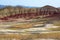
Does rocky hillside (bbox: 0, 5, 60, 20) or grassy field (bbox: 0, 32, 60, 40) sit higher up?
rocky hillside (bbox: 0, 5, 60, 20)

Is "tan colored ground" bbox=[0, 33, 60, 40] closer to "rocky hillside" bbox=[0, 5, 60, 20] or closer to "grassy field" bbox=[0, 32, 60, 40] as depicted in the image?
"grassy field" bbox=[0, 32, 60, 40]

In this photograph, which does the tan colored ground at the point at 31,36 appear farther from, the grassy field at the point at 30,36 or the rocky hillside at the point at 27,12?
the rocky hillside at the point at 27,12

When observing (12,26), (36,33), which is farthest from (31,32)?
(12,26)

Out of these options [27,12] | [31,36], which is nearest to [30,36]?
[31,36]

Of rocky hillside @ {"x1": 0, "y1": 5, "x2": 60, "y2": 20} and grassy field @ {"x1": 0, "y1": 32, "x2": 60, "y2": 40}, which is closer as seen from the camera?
grassy field @ {"x1": 0, "y1": 32, "x2": 60, "y2": 40}

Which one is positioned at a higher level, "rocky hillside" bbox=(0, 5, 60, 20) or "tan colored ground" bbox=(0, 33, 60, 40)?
"rocky hillside" bbox=(0, 5, 60, 20)

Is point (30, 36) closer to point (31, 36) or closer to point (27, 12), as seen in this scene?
point (31, 36)

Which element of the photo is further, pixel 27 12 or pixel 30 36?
pixel 27 12

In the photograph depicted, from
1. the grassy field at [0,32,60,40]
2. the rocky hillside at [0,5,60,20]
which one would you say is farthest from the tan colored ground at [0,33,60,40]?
the rocky hillside at [0,5,60,20]

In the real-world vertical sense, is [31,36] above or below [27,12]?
below

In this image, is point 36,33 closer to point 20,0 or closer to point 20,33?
point 20,33
